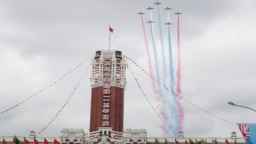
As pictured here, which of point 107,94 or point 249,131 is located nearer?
point 249,131

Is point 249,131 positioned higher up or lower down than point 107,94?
lower down

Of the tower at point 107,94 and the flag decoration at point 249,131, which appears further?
the tower at point 107,94

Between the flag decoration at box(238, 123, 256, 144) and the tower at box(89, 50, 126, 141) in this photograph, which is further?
the tower at box(89, 50, 126, 141)

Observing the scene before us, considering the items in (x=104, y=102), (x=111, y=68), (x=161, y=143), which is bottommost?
(x=161, y=143)

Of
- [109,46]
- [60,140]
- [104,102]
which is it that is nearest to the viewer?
[60,140]

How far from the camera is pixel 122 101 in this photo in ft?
456

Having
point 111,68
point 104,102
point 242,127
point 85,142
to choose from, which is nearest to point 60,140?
point 85,142

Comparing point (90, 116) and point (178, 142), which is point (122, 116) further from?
point (178, 142)

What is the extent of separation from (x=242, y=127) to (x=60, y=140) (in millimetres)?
49218

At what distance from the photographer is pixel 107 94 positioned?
13625cm

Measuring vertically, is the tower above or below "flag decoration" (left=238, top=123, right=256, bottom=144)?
above

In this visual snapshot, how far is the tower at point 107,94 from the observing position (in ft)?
437

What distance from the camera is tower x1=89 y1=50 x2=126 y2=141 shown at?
437 ft

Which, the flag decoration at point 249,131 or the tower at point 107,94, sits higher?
the tower at point 107,94
